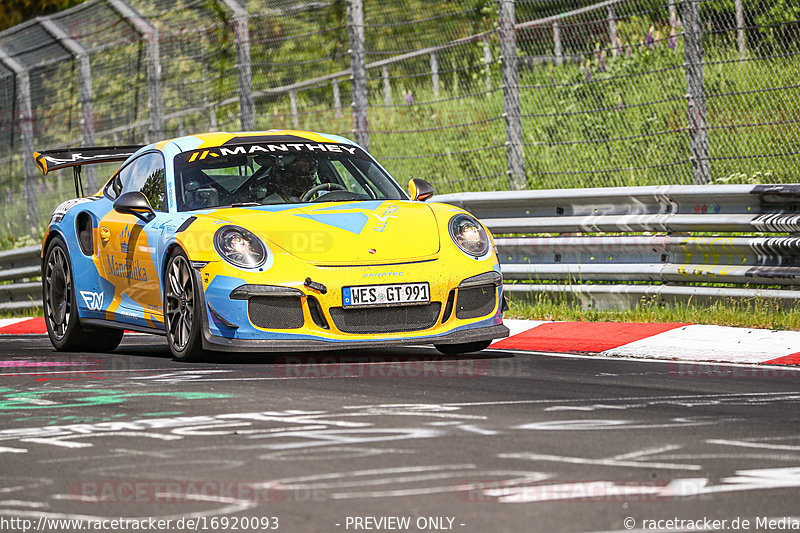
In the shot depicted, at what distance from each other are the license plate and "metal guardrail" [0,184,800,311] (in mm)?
2564

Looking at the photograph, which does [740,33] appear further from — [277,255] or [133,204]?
[133,204]

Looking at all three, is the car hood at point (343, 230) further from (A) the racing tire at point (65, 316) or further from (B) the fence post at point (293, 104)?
(B) the fence post at point (293, 104)

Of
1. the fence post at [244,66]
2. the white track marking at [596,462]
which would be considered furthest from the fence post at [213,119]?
the white track marking at [596,462]

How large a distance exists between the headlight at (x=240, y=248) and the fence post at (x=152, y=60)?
29.2 ft

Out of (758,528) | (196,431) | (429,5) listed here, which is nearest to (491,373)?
(196,431)

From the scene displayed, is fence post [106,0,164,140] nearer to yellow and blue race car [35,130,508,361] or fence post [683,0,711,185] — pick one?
yellow and blue race car [35,130,508,361]

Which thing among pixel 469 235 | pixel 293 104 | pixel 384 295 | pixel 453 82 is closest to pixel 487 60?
pixel 453 82

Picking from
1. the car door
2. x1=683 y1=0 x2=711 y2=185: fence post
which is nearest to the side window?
the car door

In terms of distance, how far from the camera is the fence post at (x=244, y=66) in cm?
1519

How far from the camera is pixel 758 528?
13.5ft

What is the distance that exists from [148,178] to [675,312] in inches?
144

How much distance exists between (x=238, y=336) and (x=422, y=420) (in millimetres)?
2329

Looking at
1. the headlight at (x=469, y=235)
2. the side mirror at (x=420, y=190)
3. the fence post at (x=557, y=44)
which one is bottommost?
the headlight at (x=469, y=235)

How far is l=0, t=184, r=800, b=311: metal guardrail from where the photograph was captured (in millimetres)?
9570
